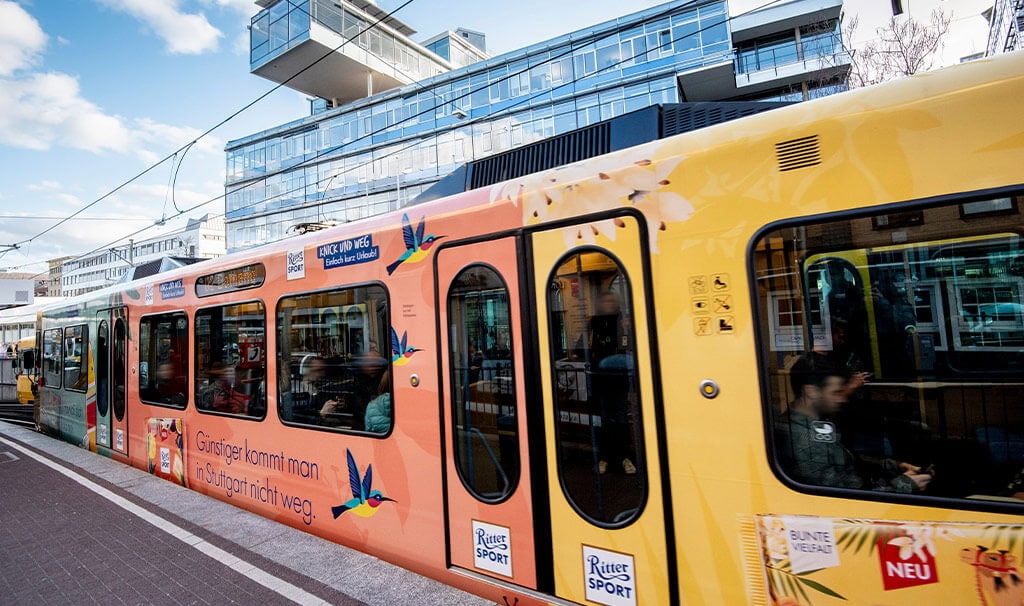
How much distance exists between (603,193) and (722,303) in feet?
2.96

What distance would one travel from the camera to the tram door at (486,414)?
10.5ft

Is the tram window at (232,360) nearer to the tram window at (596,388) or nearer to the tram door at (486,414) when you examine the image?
the tram door at (486,414)

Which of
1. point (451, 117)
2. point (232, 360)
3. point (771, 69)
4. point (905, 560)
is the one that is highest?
point (451, 117)

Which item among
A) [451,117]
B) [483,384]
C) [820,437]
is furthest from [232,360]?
[451,117]

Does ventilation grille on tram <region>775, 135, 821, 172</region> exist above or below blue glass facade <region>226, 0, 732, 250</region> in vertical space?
below

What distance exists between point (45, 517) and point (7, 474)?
304 cm

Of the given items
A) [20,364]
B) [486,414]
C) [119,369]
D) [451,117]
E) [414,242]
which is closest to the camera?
[486,414]

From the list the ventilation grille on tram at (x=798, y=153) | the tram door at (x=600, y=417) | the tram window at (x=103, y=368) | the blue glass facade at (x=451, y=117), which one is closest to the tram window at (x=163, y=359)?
the tram window at (x=103, y=368)

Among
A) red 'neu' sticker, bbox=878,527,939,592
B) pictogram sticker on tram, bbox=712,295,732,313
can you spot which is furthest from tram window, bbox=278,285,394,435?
red 'neu' sticker, bbox=878,527,939,592

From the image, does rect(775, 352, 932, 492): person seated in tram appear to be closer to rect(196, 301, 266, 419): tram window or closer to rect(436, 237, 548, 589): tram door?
rect(436, 237, 548, 589): tram door

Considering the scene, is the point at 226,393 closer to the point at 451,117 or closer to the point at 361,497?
the point at 361,497

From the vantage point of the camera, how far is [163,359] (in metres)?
6.82

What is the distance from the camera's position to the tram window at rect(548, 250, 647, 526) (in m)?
2.79

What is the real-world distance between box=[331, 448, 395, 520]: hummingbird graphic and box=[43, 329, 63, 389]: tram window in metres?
8.99
